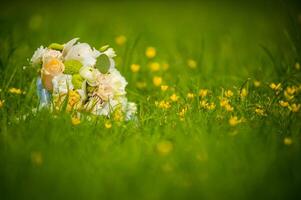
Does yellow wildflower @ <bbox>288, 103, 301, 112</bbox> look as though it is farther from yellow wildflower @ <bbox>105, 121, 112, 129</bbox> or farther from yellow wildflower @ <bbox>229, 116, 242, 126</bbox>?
yellow wildflower @ <bbox>105, 121, 112, 129</bbox>

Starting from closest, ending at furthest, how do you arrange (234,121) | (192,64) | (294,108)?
(234,121), (294,108), (192,64)

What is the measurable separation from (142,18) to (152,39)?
1.59 meters

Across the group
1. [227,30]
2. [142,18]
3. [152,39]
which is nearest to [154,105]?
[152,39]

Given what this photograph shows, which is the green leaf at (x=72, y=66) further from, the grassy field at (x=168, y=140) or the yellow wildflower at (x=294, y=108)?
the yellow wildflower at (x=294, y=108)

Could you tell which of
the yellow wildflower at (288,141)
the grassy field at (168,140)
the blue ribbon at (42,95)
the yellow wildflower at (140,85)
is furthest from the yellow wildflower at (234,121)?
the yellow wildflower at (140,85)

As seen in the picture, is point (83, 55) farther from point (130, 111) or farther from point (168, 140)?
point (168, 140)

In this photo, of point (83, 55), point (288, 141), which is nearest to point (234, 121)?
point (288, 141)

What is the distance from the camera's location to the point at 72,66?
9.49ft

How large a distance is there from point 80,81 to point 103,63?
0.53 feet

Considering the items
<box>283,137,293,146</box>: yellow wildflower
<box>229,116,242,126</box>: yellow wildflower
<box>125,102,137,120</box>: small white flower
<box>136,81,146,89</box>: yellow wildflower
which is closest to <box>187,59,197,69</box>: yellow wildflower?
<box>136,81,146,89</box>: yellow wildflower

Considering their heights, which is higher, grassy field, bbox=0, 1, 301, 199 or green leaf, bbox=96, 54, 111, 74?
green leaf, bbox=96, 54, 111, 74

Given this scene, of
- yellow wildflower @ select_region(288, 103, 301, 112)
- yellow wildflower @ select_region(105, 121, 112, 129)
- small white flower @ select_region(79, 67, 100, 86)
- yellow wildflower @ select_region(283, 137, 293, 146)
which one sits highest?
small white flower @ select_region(79, 67, 100, 86)

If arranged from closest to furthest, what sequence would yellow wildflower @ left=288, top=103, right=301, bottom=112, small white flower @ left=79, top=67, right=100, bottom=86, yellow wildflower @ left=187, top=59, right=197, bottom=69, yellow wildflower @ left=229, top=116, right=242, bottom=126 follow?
yellow wildflower @ left=229, top=116, right=242, bottom=126, yellow wildflower @ left=288, top=103, right=301, bottom=112, small white flower @ left=79, top=67, right=100, bottom=86, yellow wildflower @ left=187, top=59, right=197, bottom=69

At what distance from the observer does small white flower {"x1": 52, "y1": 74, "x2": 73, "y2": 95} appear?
2.86 meters
